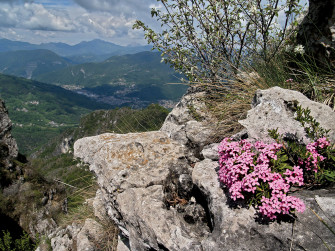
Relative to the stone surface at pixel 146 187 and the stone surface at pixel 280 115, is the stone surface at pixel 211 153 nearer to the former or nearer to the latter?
the stone surface at pixel 146 187

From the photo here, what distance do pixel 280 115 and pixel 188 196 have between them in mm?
2447

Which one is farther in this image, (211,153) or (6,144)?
(6,144)

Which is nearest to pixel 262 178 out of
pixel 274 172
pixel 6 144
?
pixel 274 172

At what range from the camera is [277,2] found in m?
6.36

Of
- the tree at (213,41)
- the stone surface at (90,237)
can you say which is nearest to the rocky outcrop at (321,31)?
the tree at (213,41)

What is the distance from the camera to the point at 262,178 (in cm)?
301

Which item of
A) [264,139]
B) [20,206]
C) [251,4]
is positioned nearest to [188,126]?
[264,139]

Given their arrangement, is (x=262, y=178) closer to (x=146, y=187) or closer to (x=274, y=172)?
(x=274, y=172)

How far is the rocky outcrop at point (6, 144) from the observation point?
117ft

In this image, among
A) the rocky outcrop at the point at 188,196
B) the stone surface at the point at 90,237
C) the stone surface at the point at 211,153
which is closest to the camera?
the rocky outcrop at the point at 188,196

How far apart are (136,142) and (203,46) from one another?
14.2ft

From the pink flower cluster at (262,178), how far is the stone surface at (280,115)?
0.71 meters

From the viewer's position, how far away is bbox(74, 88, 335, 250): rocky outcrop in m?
3.01

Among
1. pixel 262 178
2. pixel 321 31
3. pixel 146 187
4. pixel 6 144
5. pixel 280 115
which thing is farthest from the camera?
pixel 6 144
